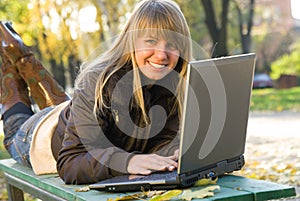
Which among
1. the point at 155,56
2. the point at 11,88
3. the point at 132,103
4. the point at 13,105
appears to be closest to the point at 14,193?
the point at 13,105

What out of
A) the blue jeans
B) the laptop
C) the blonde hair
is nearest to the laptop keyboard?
the laptop

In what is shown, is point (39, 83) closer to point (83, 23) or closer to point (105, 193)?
point (105, 193)

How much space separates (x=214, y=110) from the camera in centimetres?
271

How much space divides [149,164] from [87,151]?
37 cm

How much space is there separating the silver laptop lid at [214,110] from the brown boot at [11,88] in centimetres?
234

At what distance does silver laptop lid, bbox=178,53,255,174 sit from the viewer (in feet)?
8.27

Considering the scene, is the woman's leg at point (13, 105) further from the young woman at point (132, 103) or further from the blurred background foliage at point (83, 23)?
the blurred background foliage at point (83, 23)

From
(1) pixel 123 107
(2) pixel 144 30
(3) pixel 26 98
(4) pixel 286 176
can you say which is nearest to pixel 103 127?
(1) pixel 123 107

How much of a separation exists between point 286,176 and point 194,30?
3011cm

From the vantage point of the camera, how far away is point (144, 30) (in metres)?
3.03

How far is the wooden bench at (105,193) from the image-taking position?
2.56 m

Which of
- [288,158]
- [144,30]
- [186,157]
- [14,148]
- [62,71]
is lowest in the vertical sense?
[62,71]

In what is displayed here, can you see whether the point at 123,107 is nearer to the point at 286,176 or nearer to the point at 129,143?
the point at 129,143

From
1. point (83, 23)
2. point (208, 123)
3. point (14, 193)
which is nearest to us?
point (208, 123)
